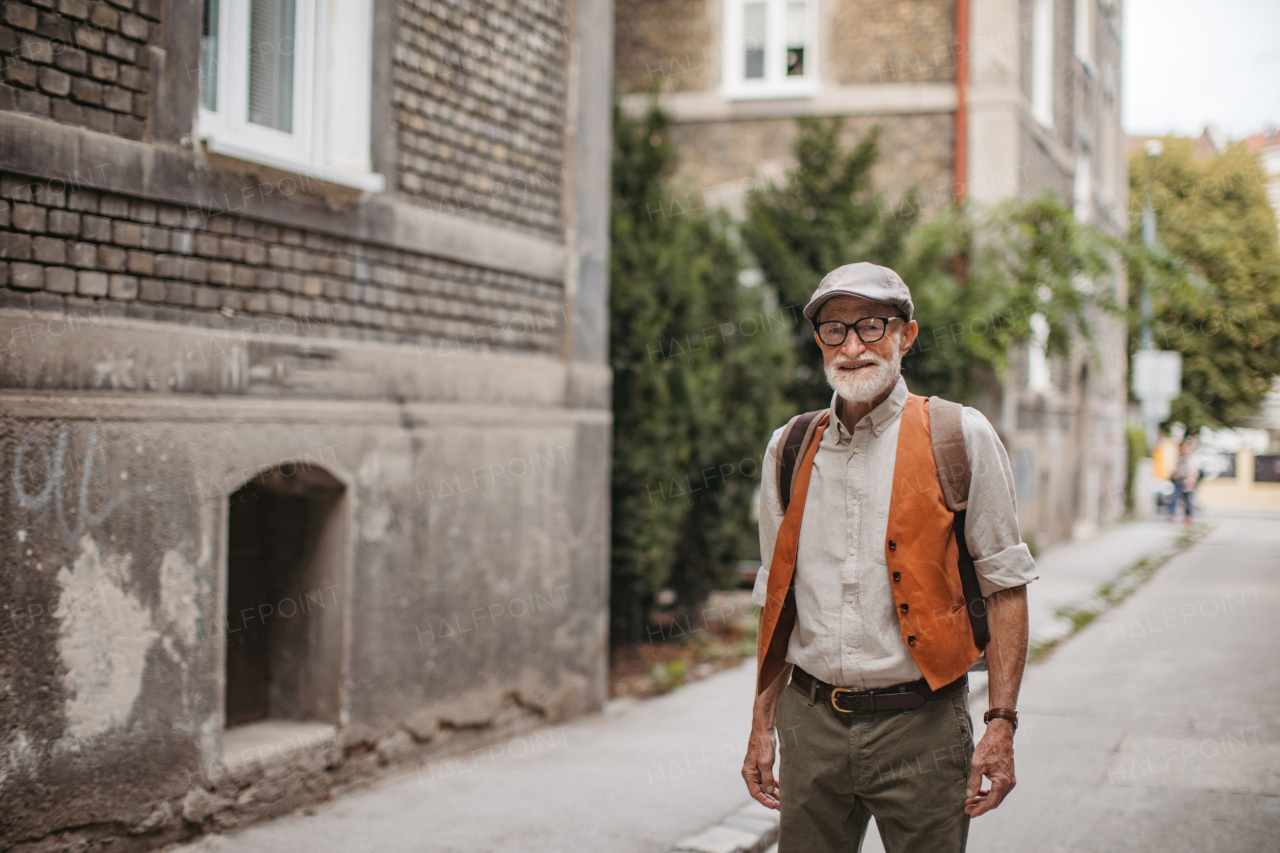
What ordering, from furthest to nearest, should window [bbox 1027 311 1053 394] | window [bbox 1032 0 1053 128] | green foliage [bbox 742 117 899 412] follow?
window [bbox 1032 0 1053 128] < window [bbox 1027 311 1053 394] < green foliage [bbox 742 117 899 412]

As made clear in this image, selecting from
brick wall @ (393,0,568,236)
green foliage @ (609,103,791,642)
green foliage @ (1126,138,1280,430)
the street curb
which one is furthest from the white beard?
green foliage @ (1126,138,1280,430)

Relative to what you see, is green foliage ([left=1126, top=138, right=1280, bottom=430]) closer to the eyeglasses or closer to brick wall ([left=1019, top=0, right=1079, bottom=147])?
brick wall ([left=1019, top=0, right=1079, bottom=147])

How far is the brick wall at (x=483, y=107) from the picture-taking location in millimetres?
5699

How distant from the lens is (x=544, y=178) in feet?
21.9

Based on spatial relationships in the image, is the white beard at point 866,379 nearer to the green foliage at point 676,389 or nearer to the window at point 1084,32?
the green foliage at point 676,389

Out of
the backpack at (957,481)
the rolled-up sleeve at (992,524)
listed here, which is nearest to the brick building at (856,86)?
the backpack at (957,481)

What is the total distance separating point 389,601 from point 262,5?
291cm

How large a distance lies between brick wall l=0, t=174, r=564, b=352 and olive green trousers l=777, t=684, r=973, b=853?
3.09m

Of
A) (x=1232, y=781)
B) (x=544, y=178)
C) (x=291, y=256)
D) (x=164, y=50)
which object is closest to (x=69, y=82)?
(x=164, y=50)

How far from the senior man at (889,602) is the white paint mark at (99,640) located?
8.69 ft

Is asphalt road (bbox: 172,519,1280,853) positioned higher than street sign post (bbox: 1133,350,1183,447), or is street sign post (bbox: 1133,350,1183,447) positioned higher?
street sign post (bbox: 1133,350,1183,447)

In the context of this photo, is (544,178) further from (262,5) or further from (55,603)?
(55,603)

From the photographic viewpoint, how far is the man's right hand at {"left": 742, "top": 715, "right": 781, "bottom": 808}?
2979 millimetres

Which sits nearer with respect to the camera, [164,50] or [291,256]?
[164,50]
